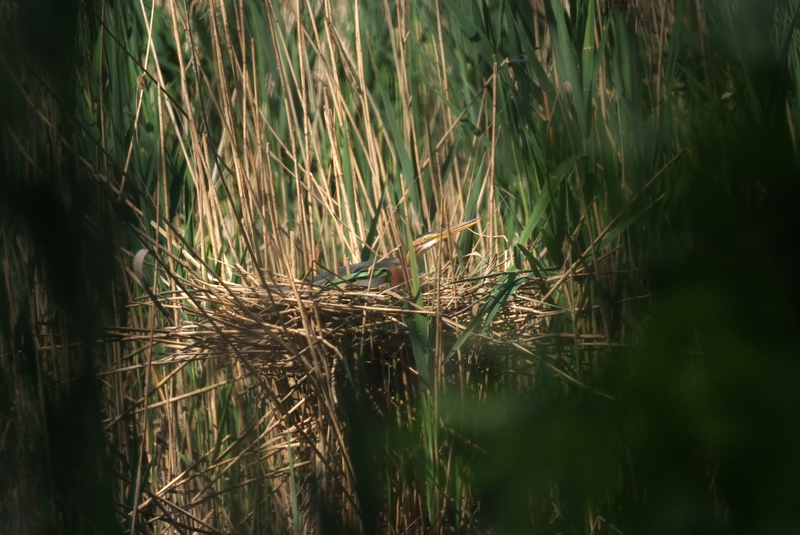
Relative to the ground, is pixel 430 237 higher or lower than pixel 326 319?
higher

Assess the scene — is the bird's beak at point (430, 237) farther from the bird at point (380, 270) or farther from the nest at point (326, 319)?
the nest at point (326, 319)

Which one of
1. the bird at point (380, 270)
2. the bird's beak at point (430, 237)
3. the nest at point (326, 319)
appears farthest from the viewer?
the bird's beak at point (430, 237)

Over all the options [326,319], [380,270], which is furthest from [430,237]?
[326,319]

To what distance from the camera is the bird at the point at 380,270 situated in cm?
178

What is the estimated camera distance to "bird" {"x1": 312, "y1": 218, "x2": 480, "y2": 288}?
178cm

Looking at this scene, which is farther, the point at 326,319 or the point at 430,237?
the point at 430,237

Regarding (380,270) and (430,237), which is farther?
(430,237)

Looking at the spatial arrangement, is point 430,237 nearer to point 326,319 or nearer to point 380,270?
point 380,270

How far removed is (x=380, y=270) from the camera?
181cm

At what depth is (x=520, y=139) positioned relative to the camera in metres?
1.48

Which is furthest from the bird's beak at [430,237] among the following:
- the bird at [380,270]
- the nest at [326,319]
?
the nest at [326,319]

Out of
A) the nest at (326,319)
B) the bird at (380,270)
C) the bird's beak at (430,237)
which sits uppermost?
the bird's beak at (430,237)

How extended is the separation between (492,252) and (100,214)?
1.70 m

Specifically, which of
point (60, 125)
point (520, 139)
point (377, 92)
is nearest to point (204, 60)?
point (377, 92)
